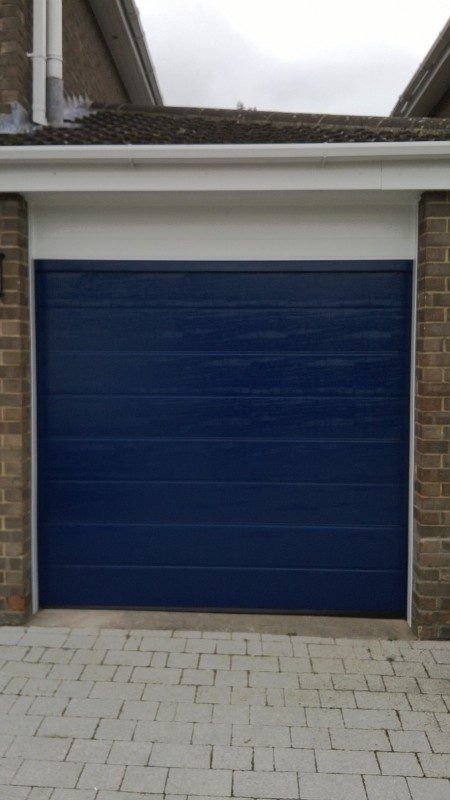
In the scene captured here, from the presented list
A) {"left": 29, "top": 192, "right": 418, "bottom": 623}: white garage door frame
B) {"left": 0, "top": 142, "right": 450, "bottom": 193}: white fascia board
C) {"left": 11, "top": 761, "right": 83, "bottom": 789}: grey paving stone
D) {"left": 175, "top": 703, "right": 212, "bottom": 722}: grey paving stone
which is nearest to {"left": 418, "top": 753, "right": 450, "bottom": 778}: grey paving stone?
{"left": 175, "top": 703, "right": 212, "bottom": 722}: grey paving stone

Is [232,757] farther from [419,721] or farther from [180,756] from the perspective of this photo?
[419,721]

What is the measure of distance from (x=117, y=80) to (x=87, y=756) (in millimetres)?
8335

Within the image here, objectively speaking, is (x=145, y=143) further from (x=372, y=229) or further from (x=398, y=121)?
(x=398, y=121)

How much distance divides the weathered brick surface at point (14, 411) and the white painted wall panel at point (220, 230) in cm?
23

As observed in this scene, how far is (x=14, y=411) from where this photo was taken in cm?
413

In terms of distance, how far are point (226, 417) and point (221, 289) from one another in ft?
2.66

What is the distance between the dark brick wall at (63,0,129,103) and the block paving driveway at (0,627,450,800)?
15.2ft

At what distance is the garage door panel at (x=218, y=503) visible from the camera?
4336 mm

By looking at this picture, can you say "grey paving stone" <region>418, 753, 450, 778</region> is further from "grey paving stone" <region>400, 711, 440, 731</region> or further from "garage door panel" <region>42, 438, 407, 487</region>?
"garage door panel" <region>42, 438, 407, 487</region>

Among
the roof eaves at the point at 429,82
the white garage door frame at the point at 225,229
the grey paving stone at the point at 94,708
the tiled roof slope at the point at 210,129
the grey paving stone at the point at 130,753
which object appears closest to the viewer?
the grey paving stone at the point at 130,753

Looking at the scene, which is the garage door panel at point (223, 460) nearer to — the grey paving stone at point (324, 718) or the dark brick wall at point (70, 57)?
the grey paving stone at point (324, 718)

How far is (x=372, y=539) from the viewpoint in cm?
434

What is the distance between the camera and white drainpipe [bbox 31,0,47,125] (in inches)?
182

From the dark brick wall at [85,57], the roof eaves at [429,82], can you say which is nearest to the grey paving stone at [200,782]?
the dark brick wall at [85,57]
